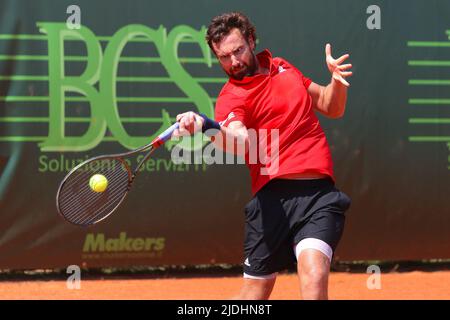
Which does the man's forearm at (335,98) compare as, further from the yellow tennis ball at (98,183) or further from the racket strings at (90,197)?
the yellow tennis ball at (98,183)

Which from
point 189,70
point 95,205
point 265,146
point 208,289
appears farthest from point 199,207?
point 265,146

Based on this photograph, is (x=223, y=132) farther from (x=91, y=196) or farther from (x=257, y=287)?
(x=91, y=196)

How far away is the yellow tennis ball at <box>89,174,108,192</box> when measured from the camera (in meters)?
4.14

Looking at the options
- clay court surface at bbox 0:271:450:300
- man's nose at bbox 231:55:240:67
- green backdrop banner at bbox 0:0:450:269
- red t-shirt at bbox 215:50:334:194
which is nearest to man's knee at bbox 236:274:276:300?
red t-shirt at bbox 215:50:334:194

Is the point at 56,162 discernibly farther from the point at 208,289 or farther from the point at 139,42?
the point at 208,289

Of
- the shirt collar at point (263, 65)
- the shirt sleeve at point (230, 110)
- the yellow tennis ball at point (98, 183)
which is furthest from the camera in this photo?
the yellow tennis ball at point (98, 183)

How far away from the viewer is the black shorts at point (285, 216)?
378cm

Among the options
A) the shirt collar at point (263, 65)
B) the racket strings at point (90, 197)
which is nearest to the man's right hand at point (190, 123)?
the shirt collar at point (263, 65)

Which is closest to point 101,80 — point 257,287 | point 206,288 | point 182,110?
point 182,110

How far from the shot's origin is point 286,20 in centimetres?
649

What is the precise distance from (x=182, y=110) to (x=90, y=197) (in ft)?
6.93

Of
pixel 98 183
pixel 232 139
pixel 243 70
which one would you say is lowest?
pixel 98 183

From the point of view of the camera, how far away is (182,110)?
6.34m

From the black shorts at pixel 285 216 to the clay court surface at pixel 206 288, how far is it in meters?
2.19
